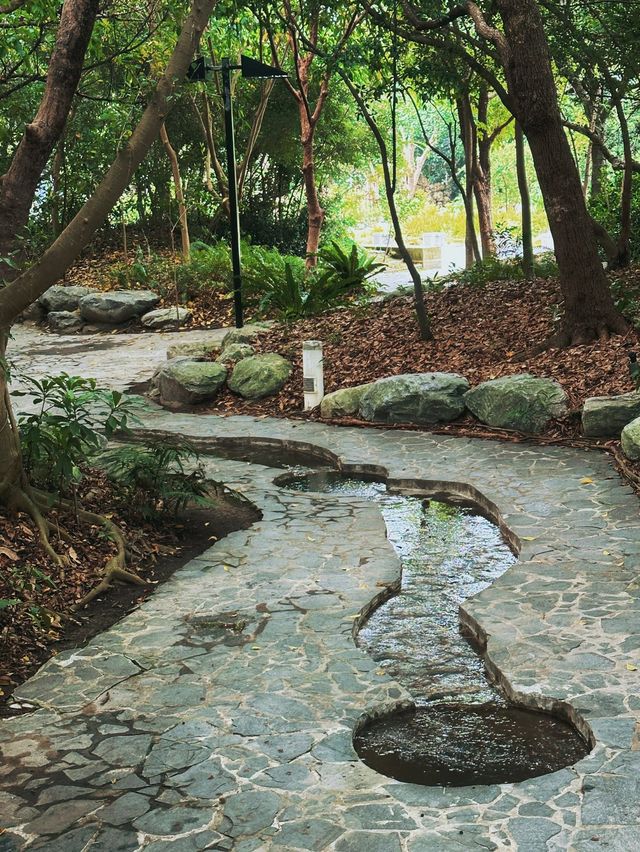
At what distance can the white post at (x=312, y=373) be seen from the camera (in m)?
10.1

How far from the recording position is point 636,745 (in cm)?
382

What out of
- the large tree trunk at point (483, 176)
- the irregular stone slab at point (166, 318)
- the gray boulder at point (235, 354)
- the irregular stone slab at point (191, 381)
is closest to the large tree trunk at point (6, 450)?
the irregular stone slab at point (191, 381)

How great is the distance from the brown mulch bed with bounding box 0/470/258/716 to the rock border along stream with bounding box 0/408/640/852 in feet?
0.44

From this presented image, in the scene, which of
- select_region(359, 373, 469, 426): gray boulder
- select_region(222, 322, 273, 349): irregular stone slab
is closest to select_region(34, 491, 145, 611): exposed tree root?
select_region(359, 373, 469, 426): gray boulder

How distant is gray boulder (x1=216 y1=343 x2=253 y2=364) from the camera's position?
11.7 meters

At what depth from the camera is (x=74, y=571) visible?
18.9 ft

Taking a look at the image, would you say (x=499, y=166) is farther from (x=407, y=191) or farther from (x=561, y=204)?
(x=561, y=204)

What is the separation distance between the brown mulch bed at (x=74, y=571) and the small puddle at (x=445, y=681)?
1359 millimetres

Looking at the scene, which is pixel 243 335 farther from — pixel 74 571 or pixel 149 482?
pixel 74 571

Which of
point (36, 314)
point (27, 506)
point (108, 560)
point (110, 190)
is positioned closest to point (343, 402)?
point (108, 560)

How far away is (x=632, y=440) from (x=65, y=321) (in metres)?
11.9

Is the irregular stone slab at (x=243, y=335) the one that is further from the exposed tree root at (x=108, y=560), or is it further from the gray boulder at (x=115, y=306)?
the exposed tree root at (x=108, y=560)

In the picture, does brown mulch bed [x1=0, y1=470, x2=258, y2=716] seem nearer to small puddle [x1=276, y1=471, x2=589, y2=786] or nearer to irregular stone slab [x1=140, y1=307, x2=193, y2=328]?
small puddle [x1=276, y1=471, x2=589, y2=786]

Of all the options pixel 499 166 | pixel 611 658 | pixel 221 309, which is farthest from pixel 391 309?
pixel 499 166
